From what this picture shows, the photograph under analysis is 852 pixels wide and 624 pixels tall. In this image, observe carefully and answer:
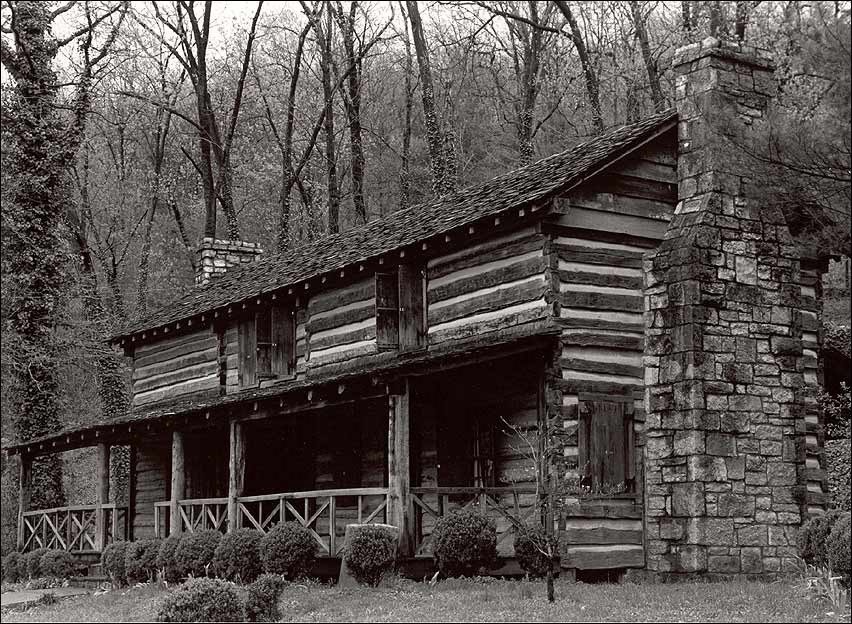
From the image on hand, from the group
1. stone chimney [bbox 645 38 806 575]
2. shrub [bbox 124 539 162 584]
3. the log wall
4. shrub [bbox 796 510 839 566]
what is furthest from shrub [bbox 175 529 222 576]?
shrub [bbox 796 510 839 566]

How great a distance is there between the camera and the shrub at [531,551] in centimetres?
1612

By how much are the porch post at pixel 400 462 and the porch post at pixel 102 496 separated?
9.42m

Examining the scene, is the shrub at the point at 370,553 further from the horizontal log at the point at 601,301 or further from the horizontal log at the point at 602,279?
the horizontal log at the point at 602,279

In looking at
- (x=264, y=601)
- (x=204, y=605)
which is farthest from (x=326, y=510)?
(x=204, y=605)

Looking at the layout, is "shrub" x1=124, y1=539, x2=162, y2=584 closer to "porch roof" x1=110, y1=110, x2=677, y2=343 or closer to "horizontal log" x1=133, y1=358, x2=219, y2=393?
"porch roof" x1=110, y1=110, x2=677, y2=343

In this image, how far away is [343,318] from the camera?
2212cm

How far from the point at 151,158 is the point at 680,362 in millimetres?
30027

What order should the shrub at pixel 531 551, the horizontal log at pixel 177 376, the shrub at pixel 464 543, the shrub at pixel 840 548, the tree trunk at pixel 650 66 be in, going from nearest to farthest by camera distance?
the shrub at pixel 840 548 < the shrub at pixel 531 551 < the shrub at pixel 464 543 < the horizontal log at pixel 177 376 < the tree trunk at pixel 650 66

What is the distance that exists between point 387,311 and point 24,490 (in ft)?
39.1

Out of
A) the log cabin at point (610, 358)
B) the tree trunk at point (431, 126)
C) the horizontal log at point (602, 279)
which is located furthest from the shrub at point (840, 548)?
the tree trunk at point (431, 126)

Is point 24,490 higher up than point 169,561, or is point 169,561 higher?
point 24,490

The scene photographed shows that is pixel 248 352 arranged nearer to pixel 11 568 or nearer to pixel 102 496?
pixel 102 496

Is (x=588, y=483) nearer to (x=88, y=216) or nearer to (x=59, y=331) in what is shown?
(x=59, y=331)

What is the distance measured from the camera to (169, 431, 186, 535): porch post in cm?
2272
